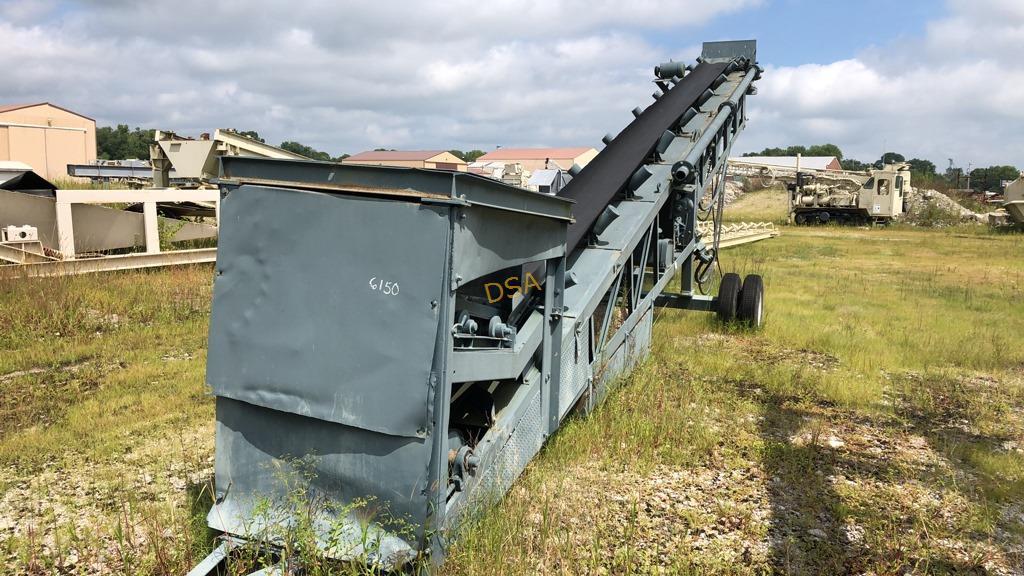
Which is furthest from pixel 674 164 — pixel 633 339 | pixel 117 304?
pixel 117 304

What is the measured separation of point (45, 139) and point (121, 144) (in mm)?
51142

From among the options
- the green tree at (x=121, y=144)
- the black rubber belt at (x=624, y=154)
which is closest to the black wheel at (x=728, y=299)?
the black rubber belt at (x=624, y=154)

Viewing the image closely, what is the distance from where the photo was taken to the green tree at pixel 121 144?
72.8m

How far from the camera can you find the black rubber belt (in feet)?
19.8

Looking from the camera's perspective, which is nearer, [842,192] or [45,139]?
[45,139]

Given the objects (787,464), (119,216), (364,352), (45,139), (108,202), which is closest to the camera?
(364,352)

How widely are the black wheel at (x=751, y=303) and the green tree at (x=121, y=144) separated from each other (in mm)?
74000

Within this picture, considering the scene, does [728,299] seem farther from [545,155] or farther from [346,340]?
[545,155]

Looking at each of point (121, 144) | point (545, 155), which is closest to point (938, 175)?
point (545, 155)

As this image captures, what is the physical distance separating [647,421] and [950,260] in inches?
663

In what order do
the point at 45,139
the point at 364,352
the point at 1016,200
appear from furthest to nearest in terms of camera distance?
the point at 45,139
the point at 1016,200
the point at 364,352

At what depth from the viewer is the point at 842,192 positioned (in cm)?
3331

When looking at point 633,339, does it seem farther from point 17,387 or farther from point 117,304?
point 117,304

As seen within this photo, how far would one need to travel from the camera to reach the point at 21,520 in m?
3.97
